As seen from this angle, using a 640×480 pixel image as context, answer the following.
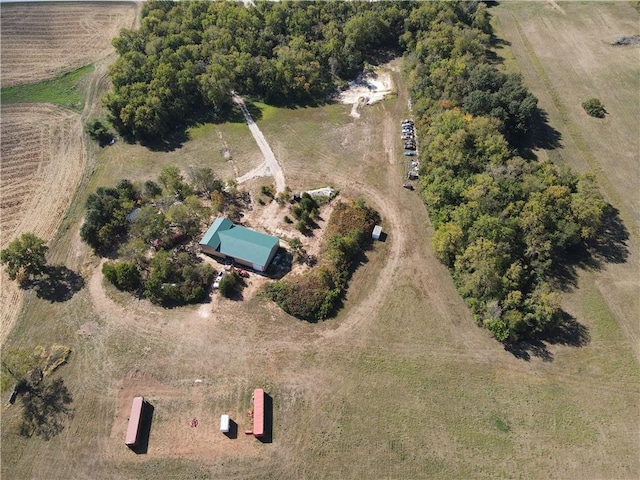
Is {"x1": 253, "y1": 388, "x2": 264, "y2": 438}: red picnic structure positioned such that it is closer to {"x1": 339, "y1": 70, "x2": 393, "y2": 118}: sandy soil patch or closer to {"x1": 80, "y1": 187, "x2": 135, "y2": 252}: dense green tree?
{"x1": 80, "y1": 187, "x2": 135, "y2": 252}: dense green tree

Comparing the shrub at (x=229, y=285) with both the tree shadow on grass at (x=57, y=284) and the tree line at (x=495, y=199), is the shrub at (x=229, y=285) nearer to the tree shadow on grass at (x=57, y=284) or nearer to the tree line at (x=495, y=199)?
the tree shadow on grass at (x=57, y=284)

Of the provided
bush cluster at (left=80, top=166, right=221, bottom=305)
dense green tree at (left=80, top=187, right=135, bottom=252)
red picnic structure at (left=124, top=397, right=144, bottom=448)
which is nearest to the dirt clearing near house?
dense green tree at (left=80, top=187, right=135, bottom=252)

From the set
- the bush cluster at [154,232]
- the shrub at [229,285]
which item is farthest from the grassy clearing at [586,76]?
the bush cluster at [154,232]

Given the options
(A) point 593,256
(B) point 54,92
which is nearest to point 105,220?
(B) point 54,92

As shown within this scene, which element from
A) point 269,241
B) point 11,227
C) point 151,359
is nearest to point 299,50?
point 269,241

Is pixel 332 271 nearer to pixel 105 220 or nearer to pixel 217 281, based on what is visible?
pixel 217 281

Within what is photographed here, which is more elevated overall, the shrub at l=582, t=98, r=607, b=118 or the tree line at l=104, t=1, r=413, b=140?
the shrub at l=582, t=98, r=607, b=118
